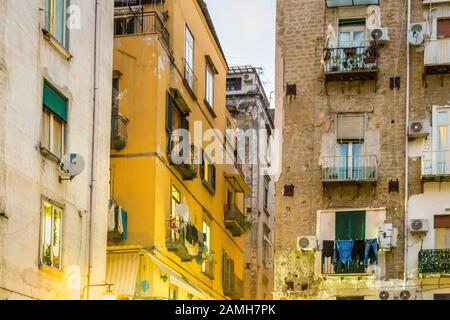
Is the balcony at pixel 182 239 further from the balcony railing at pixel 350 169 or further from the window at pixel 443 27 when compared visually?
the window at pixel 443 27

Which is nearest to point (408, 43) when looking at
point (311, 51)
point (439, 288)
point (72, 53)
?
point (311, 51)

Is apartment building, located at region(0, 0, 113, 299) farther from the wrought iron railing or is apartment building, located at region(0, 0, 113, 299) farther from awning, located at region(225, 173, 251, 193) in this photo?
awning, located at region(225, 173, 251, 193)

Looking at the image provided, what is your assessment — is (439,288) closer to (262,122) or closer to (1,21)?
(1,21)

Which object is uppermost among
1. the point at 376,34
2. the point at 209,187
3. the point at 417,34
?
the point at 376,34

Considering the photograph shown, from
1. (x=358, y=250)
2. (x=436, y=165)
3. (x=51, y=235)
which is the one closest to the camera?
(x=51, y=235)

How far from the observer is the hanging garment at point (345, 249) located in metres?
30.2

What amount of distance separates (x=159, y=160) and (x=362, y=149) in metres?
6.51

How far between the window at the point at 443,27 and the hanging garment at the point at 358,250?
6.71 metres

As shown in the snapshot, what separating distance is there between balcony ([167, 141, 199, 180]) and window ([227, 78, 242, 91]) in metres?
17.3

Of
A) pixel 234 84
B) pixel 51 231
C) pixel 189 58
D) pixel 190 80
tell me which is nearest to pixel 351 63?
pixel 190 80

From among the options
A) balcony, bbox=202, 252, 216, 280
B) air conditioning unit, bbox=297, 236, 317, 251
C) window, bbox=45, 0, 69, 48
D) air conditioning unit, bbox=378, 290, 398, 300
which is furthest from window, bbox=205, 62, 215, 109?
window, bbox=45, 0, 69, 48

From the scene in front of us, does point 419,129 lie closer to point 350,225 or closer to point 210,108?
point 350,225

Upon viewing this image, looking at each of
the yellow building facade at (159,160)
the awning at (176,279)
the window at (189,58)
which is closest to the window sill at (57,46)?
the yellow building facade at (159,160)

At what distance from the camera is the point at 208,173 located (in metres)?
35.6
